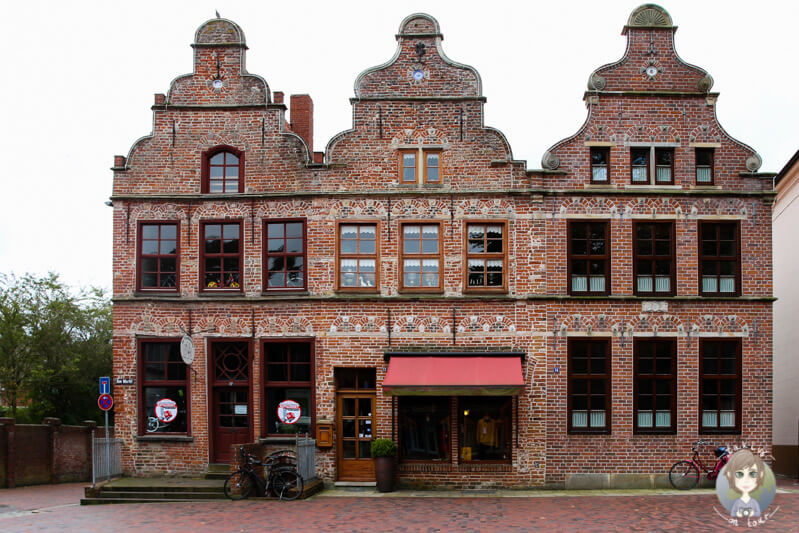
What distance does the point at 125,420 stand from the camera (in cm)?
1944

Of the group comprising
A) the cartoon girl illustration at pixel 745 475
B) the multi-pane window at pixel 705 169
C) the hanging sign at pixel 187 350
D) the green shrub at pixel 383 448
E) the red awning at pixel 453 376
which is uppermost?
the multi-pane window at pixel 705 169

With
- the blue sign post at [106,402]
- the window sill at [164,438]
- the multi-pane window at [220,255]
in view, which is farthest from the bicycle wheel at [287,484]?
the multi-pane window at [220,255]

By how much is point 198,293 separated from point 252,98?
494cm

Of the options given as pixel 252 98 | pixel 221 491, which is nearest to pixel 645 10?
pixel 252 98

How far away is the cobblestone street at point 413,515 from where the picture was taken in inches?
552

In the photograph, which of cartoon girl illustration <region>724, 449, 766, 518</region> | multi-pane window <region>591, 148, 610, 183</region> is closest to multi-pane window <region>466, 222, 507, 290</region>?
multi-pane window <region>591, 148, 610, 183</region>

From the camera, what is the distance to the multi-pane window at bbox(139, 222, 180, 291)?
19.8 m

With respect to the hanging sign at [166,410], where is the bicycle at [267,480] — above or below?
below

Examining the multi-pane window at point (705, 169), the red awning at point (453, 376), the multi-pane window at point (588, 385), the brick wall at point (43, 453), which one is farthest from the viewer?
the brick wall at point (43, 453)

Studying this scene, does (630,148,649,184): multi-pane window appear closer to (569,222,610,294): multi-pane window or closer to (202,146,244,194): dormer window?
(569,222,610,294): multi-pane window

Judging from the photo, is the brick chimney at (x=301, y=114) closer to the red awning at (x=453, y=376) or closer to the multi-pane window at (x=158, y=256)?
the multi-pane window at (x=158, y=256)

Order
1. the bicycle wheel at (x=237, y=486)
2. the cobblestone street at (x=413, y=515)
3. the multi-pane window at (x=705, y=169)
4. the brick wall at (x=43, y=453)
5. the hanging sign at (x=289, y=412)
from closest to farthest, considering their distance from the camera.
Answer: the cobblestone street at (x=413, y=515)
the bicycle wheel at (x=237, y=486)
the multi-pane window at (x=705, y=169)
the hanging sign at (x=289, y=412)
the brick wall at (x=43, y=453)

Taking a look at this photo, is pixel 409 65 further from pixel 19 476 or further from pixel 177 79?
pixel 19 476

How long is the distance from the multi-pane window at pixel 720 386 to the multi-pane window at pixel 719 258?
128 cm
